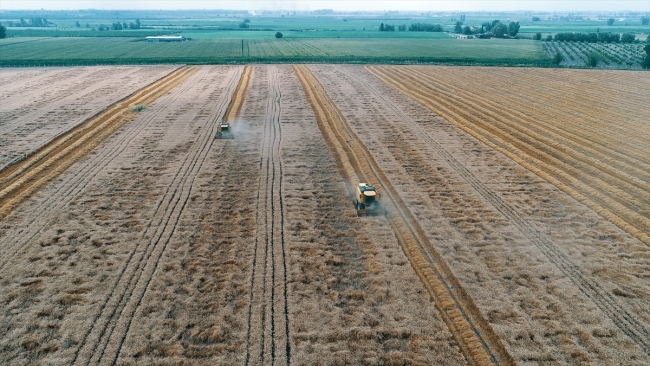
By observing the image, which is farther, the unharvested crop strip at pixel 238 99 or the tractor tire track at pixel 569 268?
the unharvested crop strip at pixel 238 99

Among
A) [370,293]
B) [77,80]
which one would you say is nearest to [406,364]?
[370,293]

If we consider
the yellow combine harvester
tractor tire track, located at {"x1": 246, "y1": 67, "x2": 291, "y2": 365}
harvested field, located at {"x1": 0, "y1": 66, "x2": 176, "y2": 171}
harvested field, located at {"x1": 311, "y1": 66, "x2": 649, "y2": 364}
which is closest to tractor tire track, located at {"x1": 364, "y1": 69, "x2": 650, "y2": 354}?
harvested field, located at {"x1": 311, "y1": 66, "x2": 649, "y2": 364}

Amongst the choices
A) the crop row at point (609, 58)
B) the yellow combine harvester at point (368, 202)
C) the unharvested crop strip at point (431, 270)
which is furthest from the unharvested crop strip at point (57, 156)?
the crop row at point (609, 58)

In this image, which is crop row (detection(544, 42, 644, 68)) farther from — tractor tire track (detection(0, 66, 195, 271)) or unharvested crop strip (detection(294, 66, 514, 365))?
tractor tire track (detection(0, 66, 195, 271))

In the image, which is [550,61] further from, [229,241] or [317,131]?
[229,241]

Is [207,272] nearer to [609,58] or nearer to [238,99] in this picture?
[238,99]

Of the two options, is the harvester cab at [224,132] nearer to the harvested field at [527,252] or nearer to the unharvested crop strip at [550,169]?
the harvested field at [527,252]

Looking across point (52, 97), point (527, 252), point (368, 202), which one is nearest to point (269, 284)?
point (368, 202)

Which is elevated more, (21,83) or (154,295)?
(21,83)
